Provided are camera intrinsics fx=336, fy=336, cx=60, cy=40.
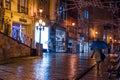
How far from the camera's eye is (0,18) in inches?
1356

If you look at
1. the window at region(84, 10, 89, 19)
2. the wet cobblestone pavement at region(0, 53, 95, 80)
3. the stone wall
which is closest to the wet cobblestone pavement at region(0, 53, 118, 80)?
the wet cobblestone pavement at region(0, 53, 95, 80)

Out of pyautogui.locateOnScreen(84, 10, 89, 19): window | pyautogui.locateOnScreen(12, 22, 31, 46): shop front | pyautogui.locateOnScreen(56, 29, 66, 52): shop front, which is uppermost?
pyautogui.locateOnScreen(84, 10, 89, 19): window

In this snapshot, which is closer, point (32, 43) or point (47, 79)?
point (47, 79)

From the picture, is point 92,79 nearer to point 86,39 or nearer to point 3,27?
point 3,27

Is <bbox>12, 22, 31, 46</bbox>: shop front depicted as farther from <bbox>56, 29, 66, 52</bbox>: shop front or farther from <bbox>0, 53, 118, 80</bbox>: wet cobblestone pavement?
<bbox>0, 53, 118, 80</bbox>: wet cobblestone pavement

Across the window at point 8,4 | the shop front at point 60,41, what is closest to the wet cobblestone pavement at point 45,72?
the window at point 8,4

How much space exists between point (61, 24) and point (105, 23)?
3528cm

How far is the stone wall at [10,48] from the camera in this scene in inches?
1019

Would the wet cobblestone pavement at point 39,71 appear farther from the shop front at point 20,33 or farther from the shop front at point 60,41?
the shop front at point 60,41

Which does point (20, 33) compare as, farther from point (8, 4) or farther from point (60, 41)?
point (60, 41)

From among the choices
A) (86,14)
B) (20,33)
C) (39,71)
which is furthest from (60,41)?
(39,71)

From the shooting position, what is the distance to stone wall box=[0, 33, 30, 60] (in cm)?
2588

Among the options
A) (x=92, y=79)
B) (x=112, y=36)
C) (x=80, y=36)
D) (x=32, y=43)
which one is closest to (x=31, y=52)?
(x=32, y=43)

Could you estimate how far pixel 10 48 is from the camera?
28.9m
